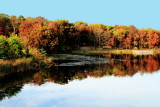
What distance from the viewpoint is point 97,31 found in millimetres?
107875

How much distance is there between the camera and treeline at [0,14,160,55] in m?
61.6

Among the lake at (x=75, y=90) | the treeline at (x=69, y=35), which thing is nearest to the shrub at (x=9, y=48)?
the lake at (x=75, y=90)

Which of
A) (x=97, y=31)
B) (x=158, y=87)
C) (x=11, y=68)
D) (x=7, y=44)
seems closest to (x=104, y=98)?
(x=158, y=87)

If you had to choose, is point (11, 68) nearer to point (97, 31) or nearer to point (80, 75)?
point (80, 75)

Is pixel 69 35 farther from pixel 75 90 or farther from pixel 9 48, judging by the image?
pixel 75 90

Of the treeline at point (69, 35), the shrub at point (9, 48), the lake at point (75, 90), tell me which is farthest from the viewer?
the treeline at point (69, 35)

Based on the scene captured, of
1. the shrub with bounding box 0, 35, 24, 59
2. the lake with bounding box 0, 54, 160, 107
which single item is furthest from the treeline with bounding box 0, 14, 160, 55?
the lake with bounding box 0, 54, 160, 107

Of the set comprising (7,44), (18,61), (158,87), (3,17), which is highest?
(3,17)

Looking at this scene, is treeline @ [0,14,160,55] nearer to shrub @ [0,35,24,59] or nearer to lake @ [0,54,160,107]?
shrub @ [0,35,24,59]

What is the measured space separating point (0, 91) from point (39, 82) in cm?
604

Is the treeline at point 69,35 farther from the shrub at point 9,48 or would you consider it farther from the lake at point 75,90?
the lake at point 75,90

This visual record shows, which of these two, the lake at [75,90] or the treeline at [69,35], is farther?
the treeline at [69,35]

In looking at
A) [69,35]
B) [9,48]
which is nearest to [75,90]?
[9,48]

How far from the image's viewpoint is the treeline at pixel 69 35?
6162cm
